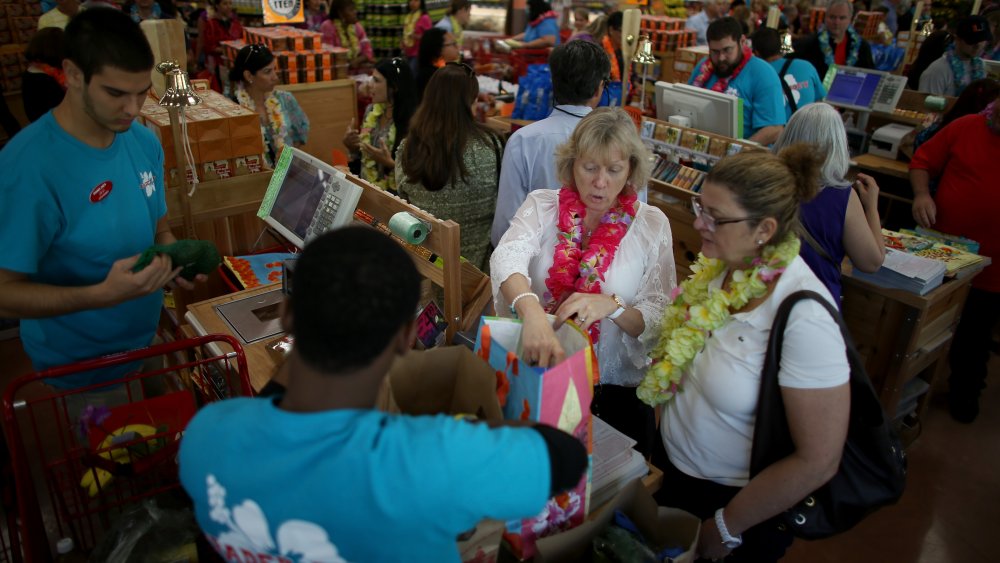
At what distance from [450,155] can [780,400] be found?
2.07 m

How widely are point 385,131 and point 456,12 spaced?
5401 mm

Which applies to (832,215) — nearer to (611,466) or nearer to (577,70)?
(577,70)

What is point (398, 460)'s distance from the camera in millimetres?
936

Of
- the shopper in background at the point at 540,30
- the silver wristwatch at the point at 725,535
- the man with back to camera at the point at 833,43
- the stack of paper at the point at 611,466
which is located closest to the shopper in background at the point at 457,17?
the shopper in background at the point at 540,30

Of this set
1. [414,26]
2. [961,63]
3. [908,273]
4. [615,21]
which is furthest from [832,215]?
[414,26]

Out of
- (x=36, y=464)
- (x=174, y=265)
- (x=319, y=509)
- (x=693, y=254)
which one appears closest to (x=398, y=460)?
(x=319, y=509)

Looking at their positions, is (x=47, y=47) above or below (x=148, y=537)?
above

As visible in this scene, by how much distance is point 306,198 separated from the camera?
255 cm

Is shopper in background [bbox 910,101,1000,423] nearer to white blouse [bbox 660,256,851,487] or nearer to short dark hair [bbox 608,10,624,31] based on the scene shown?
white blouse [bbox 660,256,851,487]

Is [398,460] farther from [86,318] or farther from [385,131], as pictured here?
[385,131]

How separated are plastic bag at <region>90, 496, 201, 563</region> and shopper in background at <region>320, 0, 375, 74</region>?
25.3 ft

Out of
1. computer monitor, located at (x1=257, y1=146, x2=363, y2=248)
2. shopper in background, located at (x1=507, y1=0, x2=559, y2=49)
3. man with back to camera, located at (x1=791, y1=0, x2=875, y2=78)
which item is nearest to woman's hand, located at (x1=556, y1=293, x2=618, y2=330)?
computer monitor, located at (x1=257, y1=146, x2=363, y2=248)

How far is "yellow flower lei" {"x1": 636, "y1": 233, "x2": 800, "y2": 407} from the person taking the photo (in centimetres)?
170

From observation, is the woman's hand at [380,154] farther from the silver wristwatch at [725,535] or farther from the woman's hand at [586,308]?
the silver wristwatch at [725,535]
